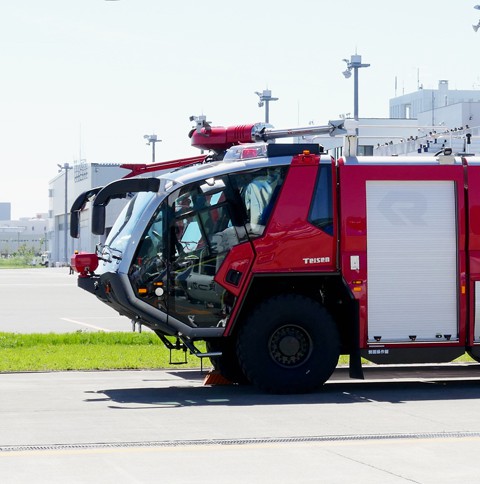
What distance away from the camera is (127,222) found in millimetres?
14289

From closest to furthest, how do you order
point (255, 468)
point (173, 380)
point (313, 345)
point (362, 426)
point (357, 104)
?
point (255, 468)
point (362, 426)
point (313, 345)
point (173, 380)
point (357, 104)

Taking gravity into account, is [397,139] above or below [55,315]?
above

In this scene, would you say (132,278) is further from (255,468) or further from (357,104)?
(357,104)

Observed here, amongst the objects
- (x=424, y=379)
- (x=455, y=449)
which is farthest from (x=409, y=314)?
(x=455, y=449)

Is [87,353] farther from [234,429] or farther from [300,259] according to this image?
[234,429]

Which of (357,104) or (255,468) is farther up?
(357,104)

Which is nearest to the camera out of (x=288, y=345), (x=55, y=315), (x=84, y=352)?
(x=288, y=345)

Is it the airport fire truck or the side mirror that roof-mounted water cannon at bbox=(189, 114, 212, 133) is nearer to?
the airport fire truck

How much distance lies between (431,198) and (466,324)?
1.60 meters

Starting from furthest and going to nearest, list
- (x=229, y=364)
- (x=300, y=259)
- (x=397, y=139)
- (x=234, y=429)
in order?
(x=397, y=139), (x=229, y=364), (x=300, y=259), (x=234, y=429)

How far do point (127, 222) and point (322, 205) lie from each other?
2.42 meters

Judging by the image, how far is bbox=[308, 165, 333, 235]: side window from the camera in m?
13.9

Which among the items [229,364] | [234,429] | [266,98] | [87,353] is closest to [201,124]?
[229,364]

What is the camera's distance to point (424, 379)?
15.6 metres
